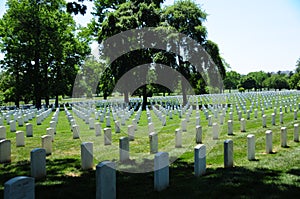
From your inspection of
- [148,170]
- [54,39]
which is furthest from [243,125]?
[54,39]

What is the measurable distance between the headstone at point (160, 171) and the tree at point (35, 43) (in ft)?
107

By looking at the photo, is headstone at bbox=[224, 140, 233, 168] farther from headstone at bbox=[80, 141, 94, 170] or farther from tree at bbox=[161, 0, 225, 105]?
tree at bbox=[161, 0, 225, 105]

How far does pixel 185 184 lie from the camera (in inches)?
218

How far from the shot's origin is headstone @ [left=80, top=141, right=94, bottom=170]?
6805 mm

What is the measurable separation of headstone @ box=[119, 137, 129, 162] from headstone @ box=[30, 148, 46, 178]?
214 cm

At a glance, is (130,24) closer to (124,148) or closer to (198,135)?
(198,135)

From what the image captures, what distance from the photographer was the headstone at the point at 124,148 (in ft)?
25.0

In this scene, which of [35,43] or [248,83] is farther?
[248,83]

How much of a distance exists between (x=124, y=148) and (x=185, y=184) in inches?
102

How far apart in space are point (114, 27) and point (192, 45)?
8.21m

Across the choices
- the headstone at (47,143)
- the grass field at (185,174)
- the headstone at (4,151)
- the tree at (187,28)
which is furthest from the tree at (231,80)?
the headstone at (4,151)

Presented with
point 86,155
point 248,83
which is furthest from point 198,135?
point 248,83

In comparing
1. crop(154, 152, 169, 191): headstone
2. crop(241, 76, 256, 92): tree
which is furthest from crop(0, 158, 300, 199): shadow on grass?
crop(241, 76, 256, 92): tree

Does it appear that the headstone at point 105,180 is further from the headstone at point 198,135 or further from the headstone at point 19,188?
the headstone at point 198,135
